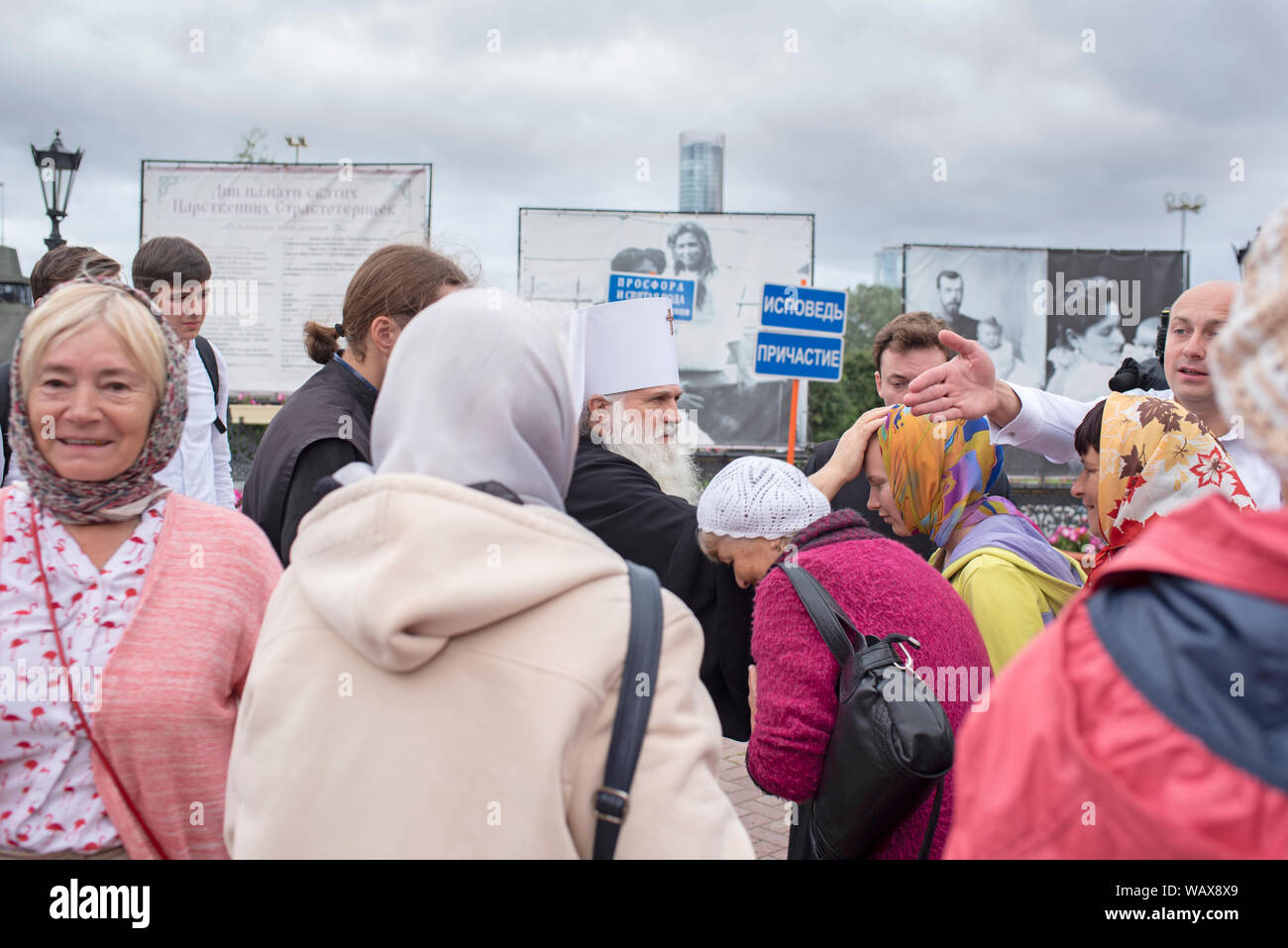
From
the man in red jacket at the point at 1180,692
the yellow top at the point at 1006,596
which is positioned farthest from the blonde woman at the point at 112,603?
the yellow top at the point at 1006,596

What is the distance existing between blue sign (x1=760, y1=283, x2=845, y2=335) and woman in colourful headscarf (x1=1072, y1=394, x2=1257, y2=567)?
21.6ft

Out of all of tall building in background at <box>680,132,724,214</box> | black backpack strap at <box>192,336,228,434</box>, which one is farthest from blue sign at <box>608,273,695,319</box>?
tall building in background at <box>680,132,724,214</box>

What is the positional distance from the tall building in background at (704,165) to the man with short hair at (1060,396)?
101 feet

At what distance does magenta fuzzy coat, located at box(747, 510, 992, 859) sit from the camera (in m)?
2.33

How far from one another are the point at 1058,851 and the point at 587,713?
0.60m

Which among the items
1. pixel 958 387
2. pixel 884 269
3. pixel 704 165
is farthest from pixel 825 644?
pixel 884 269

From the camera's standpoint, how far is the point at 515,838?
4.33 feet

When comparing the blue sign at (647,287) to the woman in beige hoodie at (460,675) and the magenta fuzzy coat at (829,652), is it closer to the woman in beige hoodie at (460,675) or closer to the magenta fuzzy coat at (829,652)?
the magenta fuzzy coat at (829,652)

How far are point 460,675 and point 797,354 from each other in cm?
822

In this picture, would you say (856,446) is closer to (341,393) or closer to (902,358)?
(341,393)

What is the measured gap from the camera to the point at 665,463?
148 inches

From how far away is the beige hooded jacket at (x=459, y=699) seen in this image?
1.30m
